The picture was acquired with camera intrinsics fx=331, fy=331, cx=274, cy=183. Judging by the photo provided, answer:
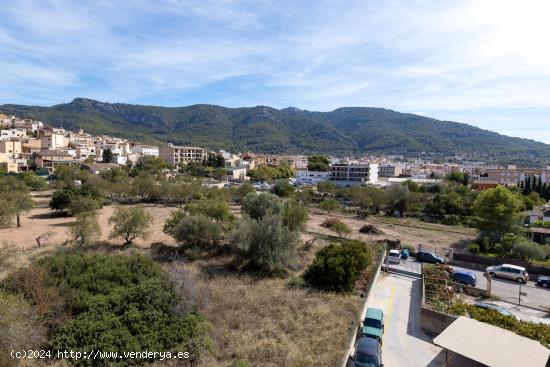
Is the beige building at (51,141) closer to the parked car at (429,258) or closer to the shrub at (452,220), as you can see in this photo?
the shrub at (452,220)

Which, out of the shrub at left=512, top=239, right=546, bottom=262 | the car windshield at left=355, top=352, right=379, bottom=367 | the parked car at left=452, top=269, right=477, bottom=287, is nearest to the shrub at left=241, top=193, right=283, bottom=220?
the parked car at left=452, top=269, right=477, bottom=287

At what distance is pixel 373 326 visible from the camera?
12.5m

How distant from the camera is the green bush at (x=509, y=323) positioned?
443 inches

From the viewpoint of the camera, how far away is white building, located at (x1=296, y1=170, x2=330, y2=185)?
8931 cm

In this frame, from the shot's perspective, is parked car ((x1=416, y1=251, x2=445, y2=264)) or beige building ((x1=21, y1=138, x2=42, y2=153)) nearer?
parked car ((x1=416, y1=251, x2=445, y2=264))

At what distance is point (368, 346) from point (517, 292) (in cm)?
1318

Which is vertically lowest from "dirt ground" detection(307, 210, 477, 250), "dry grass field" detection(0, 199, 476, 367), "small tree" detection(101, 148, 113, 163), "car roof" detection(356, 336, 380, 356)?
"dirt ground" detection(307, 210, 477, 250)

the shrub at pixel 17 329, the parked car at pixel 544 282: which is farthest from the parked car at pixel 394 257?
the shrub at pixel 17 329

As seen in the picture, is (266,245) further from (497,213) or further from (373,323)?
(497,213)

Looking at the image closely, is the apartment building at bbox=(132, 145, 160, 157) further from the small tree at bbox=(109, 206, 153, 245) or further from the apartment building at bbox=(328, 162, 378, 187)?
the small tree at bbox=(109, 206, 153, 245)

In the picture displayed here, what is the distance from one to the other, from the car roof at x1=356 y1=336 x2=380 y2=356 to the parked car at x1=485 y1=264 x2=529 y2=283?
13.7 m

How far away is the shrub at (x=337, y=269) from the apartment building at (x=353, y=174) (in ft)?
217

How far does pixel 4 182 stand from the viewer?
3947cm

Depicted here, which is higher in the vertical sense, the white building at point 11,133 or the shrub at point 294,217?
the white building at point 11,133
